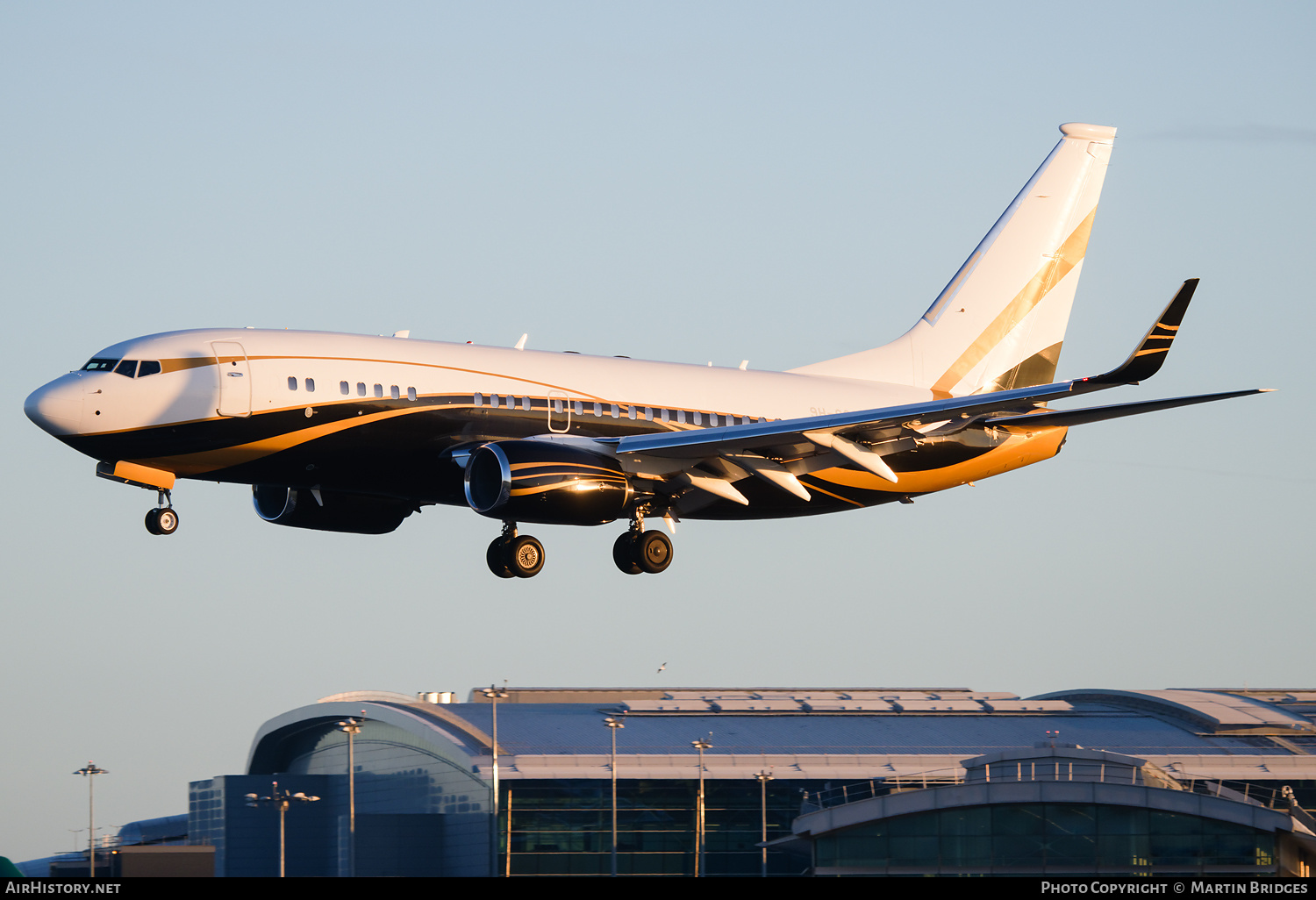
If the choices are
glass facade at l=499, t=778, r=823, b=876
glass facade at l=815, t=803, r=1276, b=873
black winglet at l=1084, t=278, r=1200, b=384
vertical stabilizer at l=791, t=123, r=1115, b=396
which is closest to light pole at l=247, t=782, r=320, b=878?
glass facade at l=499, t=778, r=823, b=876

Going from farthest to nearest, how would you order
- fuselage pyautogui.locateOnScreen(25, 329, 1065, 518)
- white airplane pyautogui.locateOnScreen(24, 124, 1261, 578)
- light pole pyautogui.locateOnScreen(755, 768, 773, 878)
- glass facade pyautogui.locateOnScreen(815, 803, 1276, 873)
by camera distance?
light pole pyautogui.locateOnScreen(755, 768, 773, 878), glass facade pyautogui.locateOnScreen(815, 803, 1276, 873), white airplane pyautogui.locateOnScreen(24, 124, 1261, 578), fuselage pyautogui.locateOnScreen(25, 329, 1065, 518)

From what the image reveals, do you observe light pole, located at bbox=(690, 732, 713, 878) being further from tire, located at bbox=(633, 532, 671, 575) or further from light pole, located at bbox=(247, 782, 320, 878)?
tire, located at bbox=(633, 532, 671, 575)

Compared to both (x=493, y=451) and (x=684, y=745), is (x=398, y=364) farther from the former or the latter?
(x=684, y=745)

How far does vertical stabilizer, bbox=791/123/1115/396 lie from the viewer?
185ft

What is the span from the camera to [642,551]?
1880 inches

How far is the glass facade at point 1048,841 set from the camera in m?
53.8

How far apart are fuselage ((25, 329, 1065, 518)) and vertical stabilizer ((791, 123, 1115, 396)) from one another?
279 inches

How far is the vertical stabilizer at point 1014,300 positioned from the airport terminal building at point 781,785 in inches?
546

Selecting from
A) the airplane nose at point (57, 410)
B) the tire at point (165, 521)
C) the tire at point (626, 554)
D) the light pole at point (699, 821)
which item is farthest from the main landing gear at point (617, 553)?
the light pole at point (699, 821)

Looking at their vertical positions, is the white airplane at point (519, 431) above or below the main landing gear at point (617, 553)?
above

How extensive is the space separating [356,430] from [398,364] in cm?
217

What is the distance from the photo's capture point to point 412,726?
8519 cm

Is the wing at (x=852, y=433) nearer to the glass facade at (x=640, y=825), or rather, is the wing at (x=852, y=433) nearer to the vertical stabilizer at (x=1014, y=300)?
the vertical stabilizer at (x=1014, y=300)
